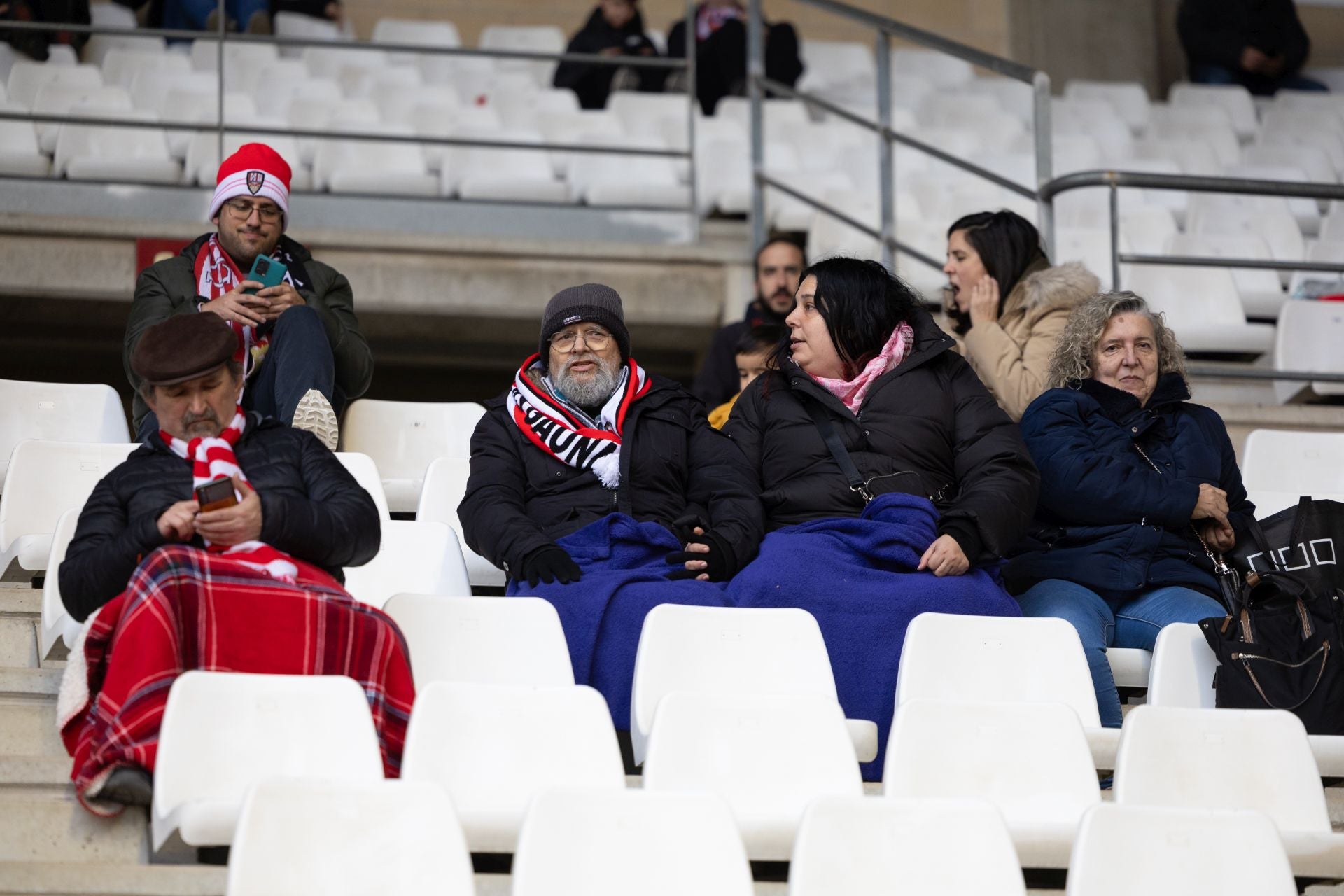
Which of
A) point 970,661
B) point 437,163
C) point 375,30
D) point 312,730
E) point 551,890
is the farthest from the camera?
point 375,30

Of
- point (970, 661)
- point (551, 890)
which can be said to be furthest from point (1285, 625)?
point (551, 890)

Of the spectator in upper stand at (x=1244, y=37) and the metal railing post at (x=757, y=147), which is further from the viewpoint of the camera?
the spectator in upper stand at (x=1244, y=37)

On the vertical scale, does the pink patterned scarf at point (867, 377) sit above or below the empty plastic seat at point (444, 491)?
above

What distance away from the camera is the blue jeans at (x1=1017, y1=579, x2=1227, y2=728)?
11.1 ft

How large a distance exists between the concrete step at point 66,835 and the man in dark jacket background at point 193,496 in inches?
12.5

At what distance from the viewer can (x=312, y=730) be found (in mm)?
2490

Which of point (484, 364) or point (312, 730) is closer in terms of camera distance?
point (312, 730)

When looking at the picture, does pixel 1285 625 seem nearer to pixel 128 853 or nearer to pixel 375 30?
pixel 128 853

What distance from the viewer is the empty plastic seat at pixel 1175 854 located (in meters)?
2.30

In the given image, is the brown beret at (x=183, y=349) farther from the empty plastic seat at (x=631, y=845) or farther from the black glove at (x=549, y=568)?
the empty plastic seat at (x=631, y=845)

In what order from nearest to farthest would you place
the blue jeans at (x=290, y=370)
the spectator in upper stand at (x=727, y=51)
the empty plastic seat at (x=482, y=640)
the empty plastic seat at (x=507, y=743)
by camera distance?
the empty plastic seat at (x=507, y=743) < the empty plastic seat at (x=482, y=640) < the blue jeans at (x=290, y=370) < the spectator in upper stand at (x=727, y=51)

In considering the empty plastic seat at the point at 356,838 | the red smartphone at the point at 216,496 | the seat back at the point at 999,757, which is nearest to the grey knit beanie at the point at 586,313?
the red smartphone at the point at 216,496

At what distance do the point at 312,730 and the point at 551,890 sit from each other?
0.52 m

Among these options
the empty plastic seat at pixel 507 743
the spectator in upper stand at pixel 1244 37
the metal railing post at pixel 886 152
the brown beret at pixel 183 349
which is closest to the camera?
the empty plastic seat at pixel 507 743
